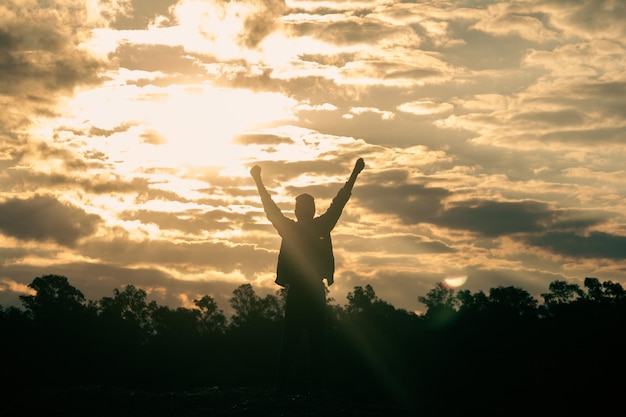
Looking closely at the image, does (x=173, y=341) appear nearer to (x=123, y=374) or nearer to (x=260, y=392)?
(x=123, y=374)

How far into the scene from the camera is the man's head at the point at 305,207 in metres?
16.3

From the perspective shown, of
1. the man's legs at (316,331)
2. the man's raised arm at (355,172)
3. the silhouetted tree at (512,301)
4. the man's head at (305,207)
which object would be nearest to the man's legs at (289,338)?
the man's legs at (316,331)

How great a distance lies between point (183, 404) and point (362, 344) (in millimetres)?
58503

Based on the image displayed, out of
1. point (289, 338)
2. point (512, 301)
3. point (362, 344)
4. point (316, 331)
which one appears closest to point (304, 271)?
point (316, 331)

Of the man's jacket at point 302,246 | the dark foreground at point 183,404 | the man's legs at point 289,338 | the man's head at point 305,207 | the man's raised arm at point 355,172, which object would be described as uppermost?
the man's raised arm at point 355,172

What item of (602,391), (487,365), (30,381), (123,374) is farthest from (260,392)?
(123,374)

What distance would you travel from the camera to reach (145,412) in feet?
49.6

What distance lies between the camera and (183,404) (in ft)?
50.8

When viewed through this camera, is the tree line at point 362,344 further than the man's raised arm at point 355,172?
Yes

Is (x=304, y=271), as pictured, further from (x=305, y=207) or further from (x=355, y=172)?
(x=355, y=172)

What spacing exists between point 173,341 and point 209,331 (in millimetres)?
11472

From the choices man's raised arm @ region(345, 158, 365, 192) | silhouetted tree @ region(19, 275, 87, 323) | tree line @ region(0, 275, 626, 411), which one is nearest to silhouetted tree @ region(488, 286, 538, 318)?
tree line @ region(0, 275, 626, 411)

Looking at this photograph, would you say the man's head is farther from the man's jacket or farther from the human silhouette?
the man's jacket

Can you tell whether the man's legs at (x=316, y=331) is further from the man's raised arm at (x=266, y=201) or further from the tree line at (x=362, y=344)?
the tree line at (x=362, y=344)
